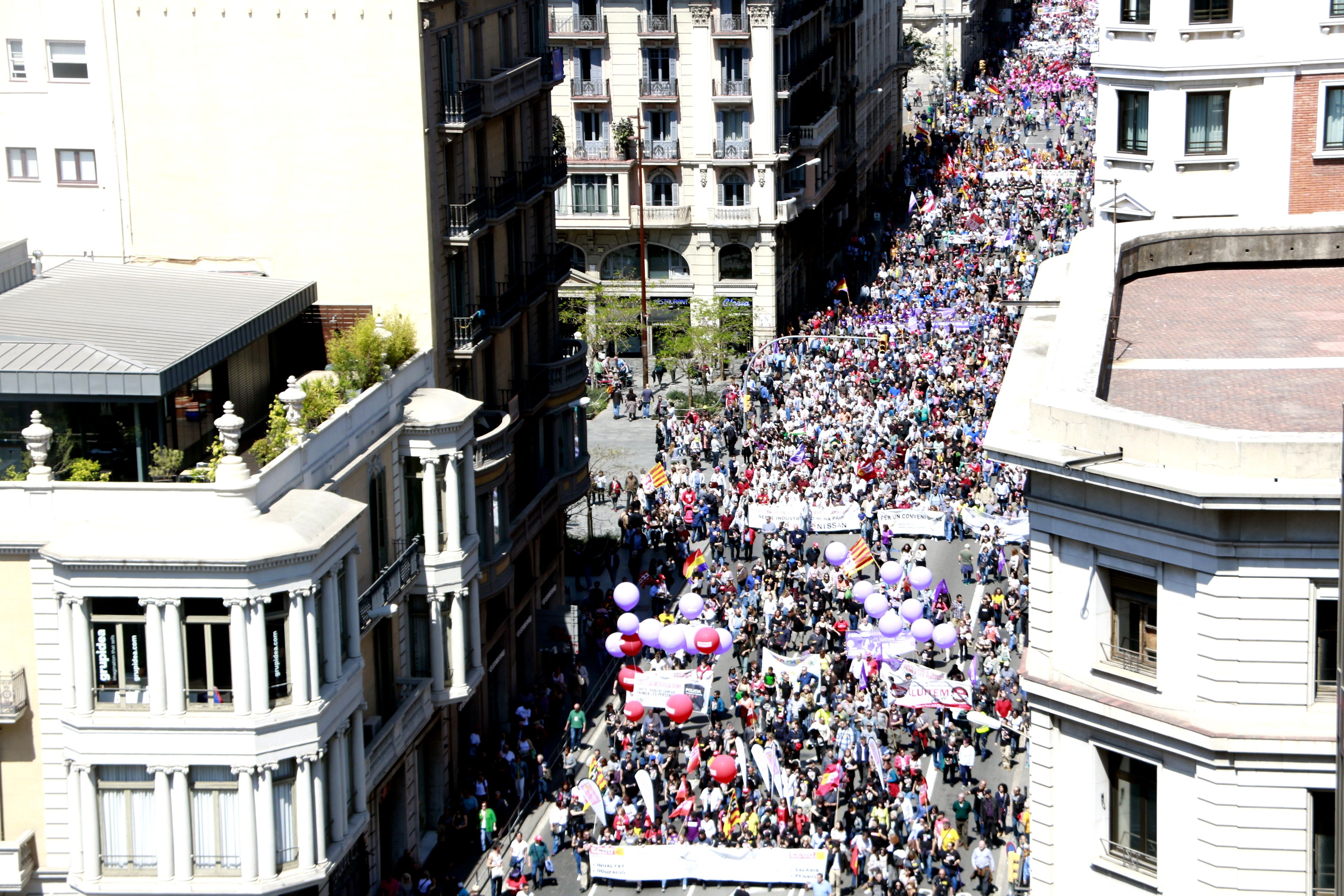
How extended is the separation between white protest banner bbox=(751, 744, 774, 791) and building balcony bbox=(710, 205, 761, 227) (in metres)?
55.7

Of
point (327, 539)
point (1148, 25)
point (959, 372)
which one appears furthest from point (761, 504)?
point (327, 539)

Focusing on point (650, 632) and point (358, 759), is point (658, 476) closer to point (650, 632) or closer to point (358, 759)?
point (650, 632)

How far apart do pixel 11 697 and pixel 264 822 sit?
5.50 meters

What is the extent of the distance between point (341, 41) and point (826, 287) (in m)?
68.2

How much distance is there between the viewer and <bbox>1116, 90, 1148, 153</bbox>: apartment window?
5244 cm

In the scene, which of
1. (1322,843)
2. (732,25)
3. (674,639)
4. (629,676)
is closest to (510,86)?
(674,639)

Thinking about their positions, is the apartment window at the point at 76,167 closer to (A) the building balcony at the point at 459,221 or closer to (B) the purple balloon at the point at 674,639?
(A) the building balcony at the point at 459,221

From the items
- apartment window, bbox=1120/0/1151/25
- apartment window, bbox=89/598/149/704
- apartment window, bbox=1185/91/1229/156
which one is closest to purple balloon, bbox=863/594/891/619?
apartment window, bbox=1185/91/1229/156

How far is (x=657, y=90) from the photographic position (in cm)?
10225

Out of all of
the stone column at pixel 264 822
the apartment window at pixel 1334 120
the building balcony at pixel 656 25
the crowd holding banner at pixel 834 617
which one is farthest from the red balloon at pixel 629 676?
the building balcony at pixel 656 25

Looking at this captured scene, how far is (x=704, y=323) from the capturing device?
325 feet

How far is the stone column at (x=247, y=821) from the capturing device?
129ft

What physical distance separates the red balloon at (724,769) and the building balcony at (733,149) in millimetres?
57085

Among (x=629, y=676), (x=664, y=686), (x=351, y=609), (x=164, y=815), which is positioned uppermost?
(x=351, y=609)
